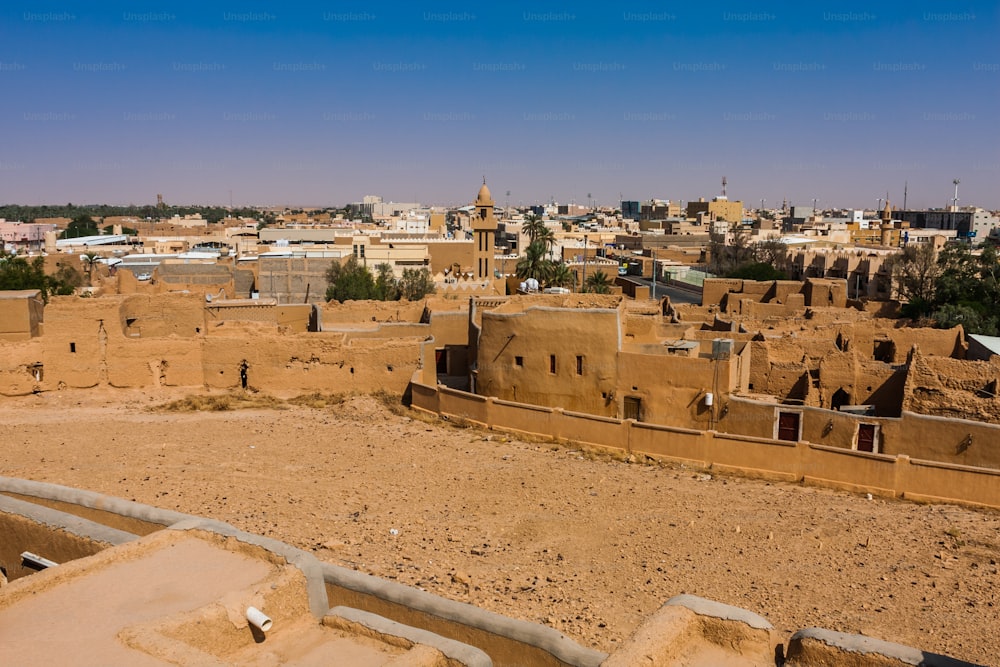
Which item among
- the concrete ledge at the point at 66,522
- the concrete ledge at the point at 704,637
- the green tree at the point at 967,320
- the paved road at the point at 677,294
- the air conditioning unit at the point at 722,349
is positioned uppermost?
the air conditioning unit at the point at 722,349

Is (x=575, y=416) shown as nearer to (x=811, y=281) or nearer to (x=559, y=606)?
(x=559, y=606)

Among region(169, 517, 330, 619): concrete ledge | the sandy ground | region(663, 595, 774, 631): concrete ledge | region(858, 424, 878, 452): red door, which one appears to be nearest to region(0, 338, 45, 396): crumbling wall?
the sandy ground

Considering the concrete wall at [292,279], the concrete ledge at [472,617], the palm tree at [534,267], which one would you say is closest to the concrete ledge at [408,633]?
the concrete ledge at [472,617]

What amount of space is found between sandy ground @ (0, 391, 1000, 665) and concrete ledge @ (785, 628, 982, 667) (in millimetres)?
2923

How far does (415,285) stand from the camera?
41531 millimetres

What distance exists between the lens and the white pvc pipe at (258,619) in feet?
22.4

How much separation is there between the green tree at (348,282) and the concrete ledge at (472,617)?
29.0 meters

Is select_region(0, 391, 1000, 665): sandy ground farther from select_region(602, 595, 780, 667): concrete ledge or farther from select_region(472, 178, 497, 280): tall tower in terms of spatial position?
select_region(472, 178, 497, 280): tall tower

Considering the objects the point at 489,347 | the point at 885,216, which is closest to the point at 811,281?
the point at 489,347

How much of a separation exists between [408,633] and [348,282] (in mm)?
32756

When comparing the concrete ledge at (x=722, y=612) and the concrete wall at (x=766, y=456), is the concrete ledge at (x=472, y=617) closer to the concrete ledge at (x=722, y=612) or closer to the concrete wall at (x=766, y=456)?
the concrete ledge at (x=722, y=612)

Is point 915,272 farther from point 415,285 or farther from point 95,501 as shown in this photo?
point 95,501

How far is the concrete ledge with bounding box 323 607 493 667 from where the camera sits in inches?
251

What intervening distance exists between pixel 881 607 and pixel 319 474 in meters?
9.66
